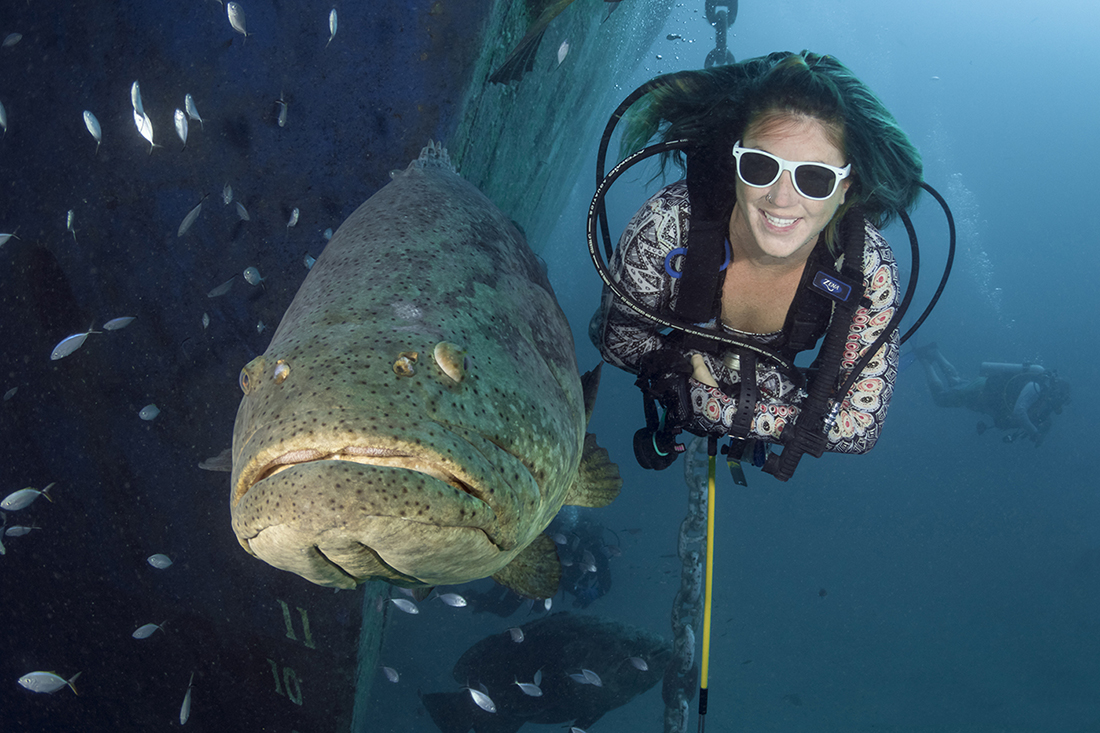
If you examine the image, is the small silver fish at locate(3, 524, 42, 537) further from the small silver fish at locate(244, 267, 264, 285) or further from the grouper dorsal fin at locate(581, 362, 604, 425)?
the grouper dorsal fin at locate(581, 362, 604, 425)

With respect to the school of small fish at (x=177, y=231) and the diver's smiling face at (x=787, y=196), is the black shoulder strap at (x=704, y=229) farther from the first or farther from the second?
the school of small fish at (x=177, y=231)

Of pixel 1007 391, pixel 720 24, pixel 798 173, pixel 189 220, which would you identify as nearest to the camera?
pixel 798 173

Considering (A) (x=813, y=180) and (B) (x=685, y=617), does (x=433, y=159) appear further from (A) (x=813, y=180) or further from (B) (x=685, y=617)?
(B) (x=685, y=617)

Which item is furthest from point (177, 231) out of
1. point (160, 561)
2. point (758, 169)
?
point (758, 169)

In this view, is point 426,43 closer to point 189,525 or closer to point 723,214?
point 723,214

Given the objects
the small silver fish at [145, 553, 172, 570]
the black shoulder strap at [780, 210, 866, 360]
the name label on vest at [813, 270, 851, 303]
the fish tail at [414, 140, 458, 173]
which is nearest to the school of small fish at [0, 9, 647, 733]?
the small silver fish at [145, 553, 172, 570]

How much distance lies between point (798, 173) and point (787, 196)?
0.36ft

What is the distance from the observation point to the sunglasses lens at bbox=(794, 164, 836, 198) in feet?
8.38

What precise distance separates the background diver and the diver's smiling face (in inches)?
764

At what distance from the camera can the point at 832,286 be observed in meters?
2.74

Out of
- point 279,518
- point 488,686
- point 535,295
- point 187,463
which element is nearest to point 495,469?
point 279,518

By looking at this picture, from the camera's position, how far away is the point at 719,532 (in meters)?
48.3

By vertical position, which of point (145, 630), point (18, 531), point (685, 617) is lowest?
point (685, 617)

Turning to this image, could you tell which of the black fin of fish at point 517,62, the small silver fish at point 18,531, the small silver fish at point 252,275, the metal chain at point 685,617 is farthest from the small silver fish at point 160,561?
the metal chain at point 685,617
